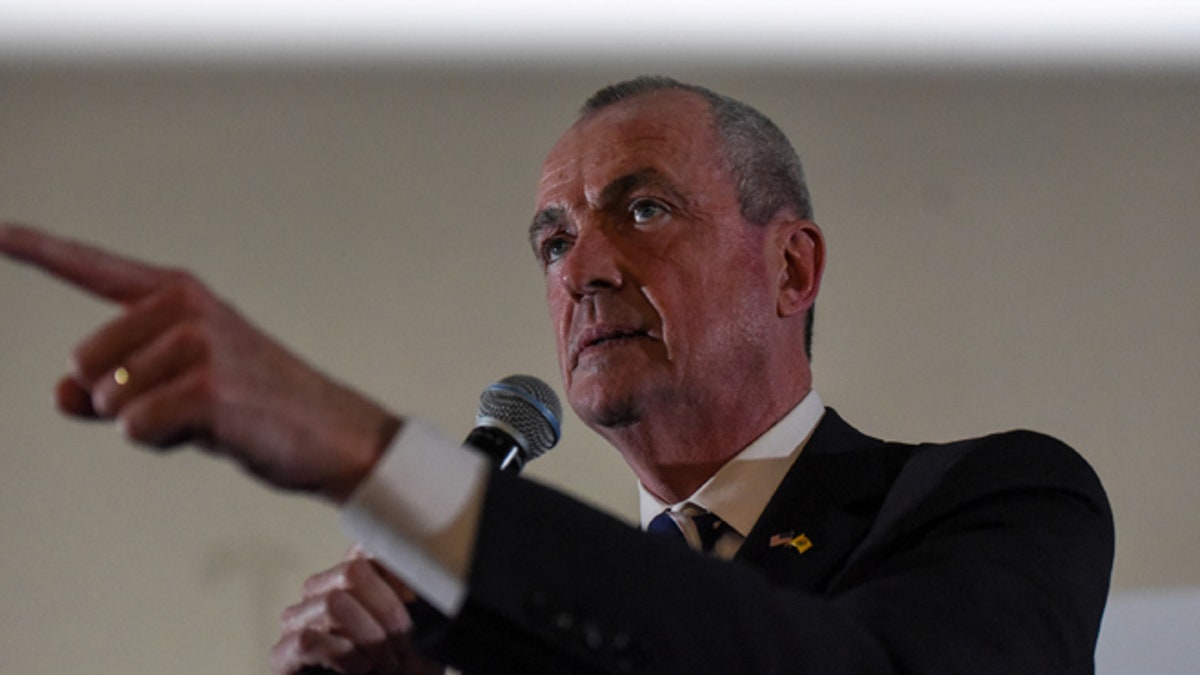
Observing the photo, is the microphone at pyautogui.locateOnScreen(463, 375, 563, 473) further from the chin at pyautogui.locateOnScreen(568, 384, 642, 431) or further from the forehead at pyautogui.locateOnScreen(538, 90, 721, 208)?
the forehead at pyautogui.locateOnScreen(538, 90, 721, 208)

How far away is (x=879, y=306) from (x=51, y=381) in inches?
77.9

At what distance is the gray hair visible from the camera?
6.85 ft

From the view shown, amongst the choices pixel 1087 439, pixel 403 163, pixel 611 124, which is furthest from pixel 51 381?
pixel 1087 439

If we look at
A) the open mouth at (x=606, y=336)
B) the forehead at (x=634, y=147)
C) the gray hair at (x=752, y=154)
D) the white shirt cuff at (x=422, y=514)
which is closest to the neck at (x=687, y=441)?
the open mouth at (x=606, y=336)

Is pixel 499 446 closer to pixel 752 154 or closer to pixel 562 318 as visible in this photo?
pixel 562 318

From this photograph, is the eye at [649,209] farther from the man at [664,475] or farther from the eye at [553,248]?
the eye at [553,248]

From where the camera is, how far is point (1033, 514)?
141 centimetres

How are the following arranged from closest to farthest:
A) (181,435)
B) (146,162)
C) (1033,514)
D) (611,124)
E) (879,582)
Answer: (181,435), (879,582), (1033,514), (611,124), (146,162)

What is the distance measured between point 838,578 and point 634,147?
787 mm

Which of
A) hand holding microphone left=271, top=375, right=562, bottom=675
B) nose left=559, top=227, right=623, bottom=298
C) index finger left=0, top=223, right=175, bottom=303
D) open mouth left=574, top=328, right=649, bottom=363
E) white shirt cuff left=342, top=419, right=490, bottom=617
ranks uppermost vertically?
nose left=559, top=227, right=623, bottom=298

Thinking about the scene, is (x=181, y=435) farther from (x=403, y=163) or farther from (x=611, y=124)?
(x=403, y=163)

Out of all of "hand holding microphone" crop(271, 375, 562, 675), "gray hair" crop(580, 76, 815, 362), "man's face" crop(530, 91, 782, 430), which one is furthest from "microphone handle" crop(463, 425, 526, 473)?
"gray hair" crop(580, 76, 815, 362)

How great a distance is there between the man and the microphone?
0.63 feet

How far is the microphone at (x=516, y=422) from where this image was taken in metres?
1.56
